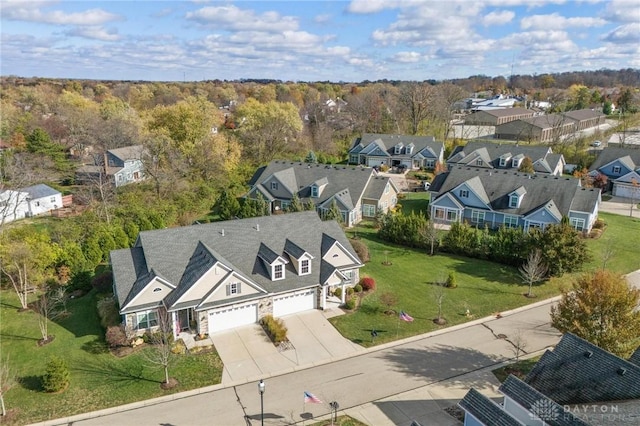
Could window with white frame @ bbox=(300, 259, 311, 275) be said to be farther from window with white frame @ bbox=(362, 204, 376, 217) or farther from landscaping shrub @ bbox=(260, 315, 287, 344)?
window with white frame @ bbox=(362, 204, 376, 217)

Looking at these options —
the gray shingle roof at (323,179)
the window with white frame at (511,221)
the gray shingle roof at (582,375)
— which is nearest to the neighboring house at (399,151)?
the gray shingle roof at (323,179)

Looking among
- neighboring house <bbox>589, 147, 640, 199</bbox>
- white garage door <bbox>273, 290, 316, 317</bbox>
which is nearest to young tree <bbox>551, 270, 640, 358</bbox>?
white garage door <bbox>273, 290, 316, 317</bbox>

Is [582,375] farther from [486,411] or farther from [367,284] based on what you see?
[367,284]

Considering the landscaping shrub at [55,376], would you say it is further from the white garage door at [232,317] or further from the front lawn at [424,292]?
the front lawn at [424,292]

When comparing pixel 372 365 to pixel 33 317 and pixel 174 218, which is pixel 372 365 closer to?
pixel 33 317

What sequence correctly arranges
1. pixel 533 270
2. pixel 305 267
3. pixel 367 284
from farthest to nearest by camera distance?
pixel 367 284
pixel 533 270
pixel 305 267

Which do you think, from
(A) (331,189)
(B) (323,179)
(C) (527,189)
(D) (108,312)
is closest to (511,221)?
(C) (527,189)

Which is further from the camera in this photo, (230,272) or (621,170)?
(621,170)
